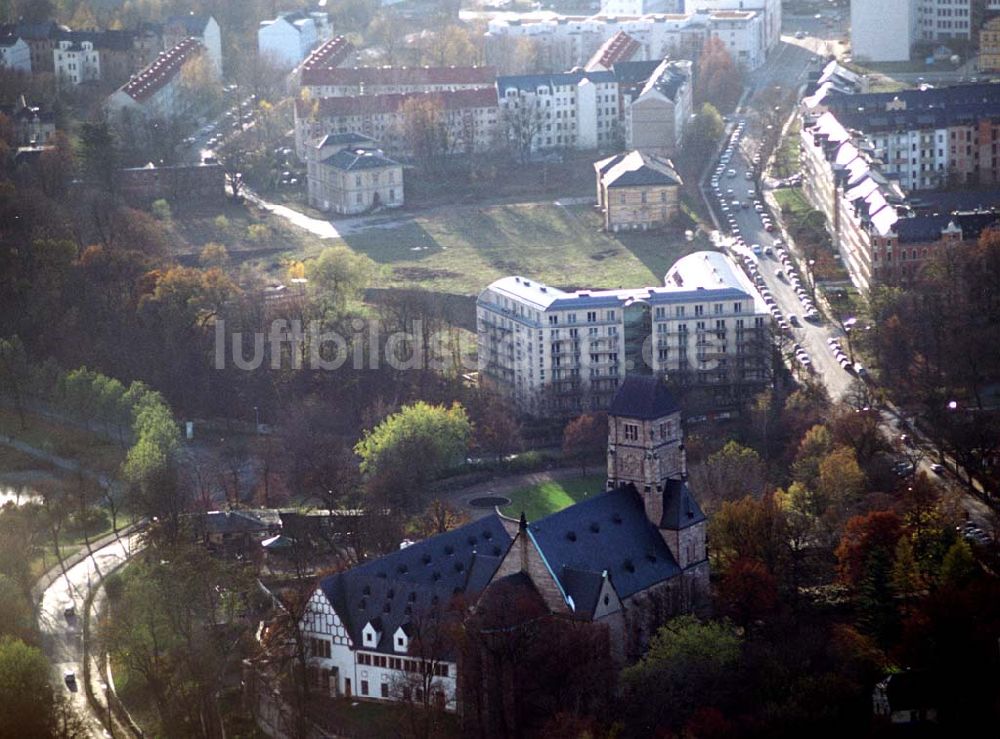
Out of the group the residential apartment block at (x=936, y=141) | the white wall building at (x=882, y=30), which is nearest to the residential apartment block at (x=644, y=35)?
the white wall building at (x=882, y=30)

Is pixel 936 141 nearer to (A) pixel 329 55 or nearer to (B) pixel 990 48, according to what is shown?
(B) pixel 990 48

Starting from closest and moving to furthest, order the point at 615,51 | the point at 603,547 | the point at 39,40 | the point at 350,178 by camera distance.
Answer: the point at 603,547 → the point at 350,178 → the point at 39,40 → the point at 615,51

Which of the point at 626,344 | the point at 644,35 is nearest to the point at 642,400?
the point at 626,344

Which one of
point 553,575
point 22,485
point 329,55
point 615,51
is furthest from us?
point 329,55

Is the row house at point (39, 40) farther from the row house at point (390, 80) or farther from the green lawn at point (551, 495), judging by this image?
the green lawn at point (551, 495)

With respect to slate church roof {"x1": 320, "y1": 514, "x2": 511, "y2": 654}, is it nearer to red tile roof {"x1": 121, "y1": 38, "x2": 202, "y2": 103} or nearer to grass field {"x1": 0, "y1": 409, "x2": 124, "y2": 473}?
grass field {"x1": 0, "y1": 409, "x2": 124, "y2": 473}
